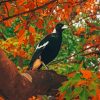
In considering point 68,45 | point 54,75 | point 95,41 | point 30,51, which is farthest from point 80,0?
point 68,45

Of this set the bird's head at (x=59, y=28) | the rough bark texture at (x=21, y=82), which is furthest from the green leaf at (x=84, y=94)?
the bird's head at (x=59, y=28)

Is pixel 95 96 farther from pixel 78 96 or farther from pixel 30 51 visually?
pixel 30 51

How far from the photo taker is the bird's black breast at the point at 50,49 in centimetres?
761

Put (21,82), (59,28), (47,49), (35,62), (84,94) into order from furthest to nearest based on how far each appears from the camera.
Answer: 1. (59,28)
2. (47,49)
3. (35,62)
4. (21,82)
5. (84,94)

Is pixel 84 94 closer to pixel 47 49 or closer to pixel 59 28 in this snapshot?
pixel 47 49

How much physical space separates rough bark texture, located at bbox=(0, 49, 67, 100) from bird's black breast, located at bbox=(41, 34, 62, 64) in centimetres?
307

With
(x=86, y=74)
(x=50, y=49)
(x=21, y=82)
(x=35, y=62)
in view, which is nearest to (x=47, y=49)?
(x=50, y=49)

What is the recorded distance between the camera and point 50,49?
7.77 m

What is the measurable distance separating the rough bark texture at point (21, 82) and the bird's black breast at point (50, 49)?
3.07 metres

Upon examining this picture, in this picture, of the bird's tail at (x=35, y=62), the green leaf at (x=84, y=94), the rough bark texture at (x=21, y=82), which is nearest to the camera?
the green leaf at (x=84, y=94)

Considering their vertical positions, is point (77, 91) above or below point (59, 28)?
above

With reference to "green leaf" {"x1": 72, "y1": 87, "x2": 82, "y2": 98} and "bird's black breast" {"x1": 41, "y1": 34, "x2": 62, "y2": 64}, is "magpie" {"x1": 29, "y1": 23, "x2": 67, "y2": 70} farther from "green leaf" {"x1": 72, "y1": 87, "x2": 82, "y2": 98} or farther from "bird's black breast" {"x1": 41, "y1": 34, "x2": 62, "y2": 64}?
"green leaf" {"x1": 72, "y1": 87, "x2": 82, "y2": 98}

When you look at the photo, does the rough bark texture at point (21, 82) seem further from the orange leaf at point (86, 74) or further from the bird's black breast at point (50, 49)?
the bird's black breast at point (50, 49)

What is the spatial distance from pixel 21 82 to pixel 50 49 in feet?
13.5
